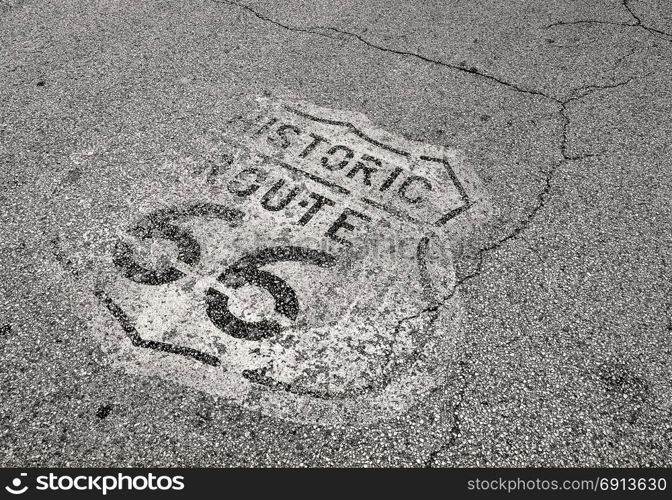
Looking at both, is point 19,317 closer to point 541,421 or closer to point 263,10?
point 541,421

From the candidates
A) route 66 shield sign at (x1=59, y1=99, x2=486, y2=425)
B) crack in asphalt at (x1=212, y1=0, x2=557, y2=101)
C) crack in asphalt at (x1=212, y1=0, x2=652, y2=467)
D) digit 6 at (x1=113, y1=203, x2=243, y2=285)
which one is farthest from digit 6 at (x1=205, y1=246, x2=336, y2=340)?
crack in asphalt at (x1=212, y1=0, x2=557, y2=101)

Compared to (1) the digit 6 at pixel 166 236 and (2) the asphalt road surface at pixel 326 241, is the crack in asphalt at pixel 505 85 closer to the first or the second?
(2) the asphalt road surface at pixel 326 241

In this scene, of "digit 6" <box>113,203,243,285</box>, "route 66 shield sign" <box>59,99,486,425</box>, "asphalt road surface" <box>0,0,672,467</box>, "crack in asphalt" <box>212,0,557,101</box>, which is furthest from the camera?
"crack in asphalt" <box>212,0,557,101</box>

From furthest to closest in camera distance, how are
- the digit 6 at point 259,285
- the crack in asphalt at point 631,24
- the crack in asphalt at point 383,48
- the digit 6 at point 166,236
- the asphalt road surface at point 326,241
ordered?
the crack in asphalt at point 631,24 < the crack in asphalt at point 383,48 < the digit 6 at point 166,236 < the digit 6 at point 259,285 < the asphalt road surface at point 326,241

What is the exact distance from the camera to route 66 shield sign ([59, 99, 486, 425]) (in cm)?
233

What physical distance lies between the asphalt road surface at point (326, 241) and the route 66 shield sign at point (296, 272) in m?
0.01

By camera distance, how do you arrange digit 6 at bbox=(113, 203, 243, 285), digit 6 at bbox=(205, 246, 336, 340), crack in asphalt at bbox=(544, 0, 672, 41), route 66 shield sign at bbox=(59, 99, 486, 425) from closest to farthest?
route 66 shield sign at bbox=(59, 99, 486, 425)
digit 6 at bbox=(205, 246, 336, 340)
digit 6 at bbox=(113, 203, 243, 285)
crack in asphalt at bbox=(544, 0, 672, 41)

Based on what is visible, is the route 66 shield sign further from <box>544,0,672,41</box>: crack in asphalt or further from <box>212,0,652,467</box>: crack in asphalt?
<box>544,0,672,41</box>: crack in asphalt

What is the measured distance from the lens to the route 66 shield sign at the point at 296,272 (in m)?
2.33

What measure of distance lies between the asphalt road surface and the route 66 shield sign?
0.01 meters

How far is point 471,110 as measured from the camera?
3662mm

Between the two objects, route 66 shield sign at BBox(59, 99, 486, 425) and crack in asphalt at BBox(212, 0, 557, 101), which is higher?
crack in asphalt at BBox(212, 0, 557, 101)

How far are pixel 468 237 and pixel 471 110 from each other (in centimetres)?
111

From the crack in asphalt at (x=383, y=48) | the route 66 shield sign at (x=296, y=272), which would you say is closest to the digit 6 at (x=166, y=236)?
the route 66 shield sign at (x=296, y=272)
